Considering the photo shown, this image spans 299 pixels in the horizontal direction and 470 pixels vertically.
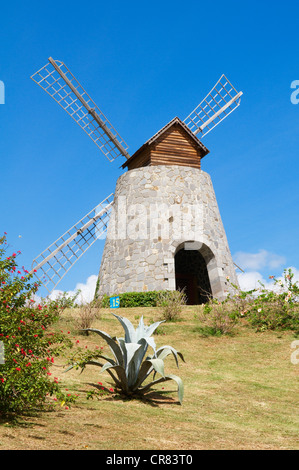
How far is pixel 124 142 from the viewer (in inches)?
941

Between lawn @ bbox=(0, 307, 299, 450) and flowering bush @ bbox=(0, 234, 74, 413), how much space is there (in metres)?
0.31

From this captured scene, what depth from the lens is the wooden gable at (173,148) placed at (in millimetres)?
21250

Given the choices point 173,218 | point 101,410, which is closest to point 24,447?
point 101,410

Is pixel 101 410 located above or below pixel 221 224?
below

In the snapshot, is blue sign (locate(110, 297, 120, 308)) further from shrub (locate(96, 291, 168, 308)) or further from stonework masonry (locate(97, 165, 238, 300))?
stonework masonry (locate(97, 165, 238, 300))

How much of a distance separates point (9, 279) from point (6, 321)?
753 mm

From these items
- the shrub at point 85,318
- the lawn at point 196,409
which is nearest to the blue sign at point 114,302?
the shrub at point 85,318

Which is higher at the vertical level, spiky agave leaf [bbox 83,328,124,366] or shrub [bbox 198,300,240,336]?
shrub [bbox 198,300,240,336]

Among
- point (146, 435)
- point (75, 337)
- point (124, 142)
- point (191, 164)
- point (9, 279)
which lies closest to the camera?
point (146, 435)

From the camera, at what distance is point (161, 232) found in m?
19.7

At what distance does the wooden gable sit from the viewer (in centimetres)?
2125

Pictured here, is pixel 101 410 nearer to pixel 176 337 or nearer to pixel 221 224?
pixel 176 337

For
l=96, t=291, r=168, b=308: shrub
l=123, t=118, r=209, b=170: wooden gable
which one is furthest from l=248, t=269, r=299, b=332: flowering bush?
l=123, t=118, r=209, b=170: wooden gable
